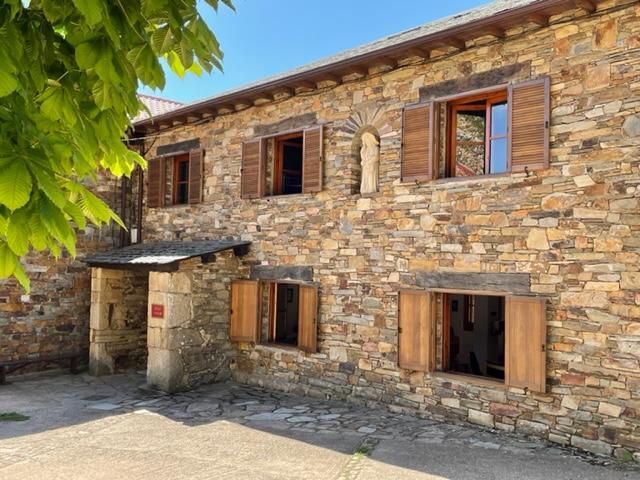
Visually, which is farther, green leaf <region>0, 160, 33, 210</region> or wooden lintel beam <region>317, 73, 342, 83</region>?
wooden lintel beam <region>317, 73, 342, 83</region>

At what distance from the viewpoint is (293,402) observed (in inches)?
341

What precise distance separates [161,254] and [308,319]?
118 inches

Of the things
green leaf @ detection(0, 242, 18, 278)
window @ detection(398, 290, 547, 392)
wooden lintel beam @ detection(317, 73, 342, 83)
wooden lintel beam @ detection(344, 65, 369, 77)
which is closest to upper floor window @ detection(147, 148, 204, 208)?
wooden lintel beam @ detection(317, 73, 342, 83)

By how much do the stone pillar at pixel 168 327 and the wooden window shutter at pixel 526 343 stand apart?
5.10 metres

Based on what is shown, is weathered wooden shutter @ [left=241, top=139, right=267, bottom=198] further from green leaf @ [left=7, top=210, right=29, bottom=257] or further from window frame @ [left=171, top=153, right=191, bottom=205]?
green leaf @ [left=7, top=210, right=29, bottom=257]

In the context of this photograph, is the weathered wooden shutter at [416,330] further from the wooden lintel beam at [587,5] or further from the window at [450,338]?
the wooden lintel beam at [587,5]

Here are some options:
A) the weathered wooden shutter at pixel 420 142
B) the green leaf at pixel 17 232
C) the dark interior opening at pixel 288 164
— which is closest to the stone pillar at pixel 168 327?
the dark interior opening at pixel 288 164

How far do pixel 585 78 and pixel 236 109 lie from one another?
6070mm

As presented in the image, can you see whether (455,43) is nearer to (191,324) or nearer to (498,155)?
(498,155)

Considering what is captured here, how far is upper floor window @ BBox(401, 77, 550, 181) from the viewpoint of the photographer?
6707mm

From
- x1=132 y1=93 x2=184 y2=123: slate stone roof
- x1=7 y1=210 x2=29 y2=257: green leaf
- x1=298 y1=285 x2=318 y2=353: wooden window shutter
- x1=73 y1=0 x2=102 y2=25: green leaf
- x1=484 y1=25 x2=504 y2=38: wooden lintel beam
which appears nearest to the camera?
x1=73 y1=0 x2=102 y2=25: green leaf

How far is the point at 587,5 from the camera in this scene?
245 inches

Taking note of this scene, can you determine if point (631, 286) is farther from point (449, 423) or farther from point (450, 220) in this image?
point (449, 423)

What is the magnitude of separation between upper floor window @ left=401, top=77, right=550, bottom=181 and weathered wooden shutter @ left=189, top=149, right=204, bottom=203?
4640 millimetres
